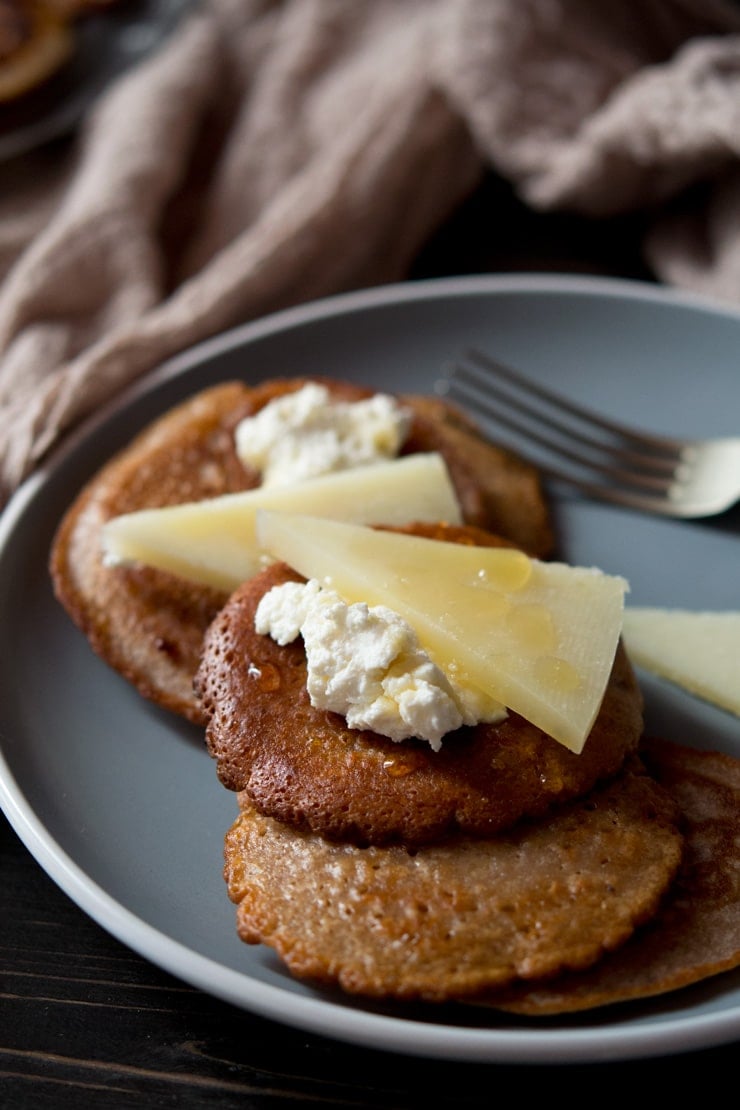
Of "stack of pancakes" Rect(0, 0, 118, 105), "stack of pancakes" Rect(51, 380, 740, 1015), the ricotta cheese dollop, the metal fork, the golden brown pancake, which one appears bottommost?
the metal fork

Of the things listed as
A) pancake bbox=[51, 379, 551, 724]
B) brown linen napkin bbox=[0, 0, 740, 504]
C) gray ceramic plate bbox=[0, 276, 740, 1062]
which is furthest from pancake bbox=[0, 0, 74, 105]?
pancake bbox=[51, 379, 551, 724]

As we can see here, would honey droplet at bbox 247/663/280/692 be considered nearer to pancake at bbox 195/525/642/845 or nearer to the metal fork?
pancake at bbox 195/525/642/845

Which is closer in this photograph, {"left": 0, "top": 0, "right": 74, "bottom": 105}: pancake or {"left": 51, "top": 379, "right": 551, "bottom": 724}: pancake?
{"left": 51, "top": 379, "right": 551, "bottom": 724}: pancake

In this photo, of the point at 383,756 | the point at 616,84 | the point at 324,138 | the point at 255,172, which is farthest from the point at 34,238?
the point at 383,756

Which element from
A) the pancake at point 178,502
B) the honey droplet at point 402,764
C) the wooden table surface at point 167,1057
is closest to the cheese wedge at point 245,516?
the pancake at point 178,502

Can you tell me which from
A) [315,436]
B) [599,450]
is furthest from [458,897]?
[599,450]

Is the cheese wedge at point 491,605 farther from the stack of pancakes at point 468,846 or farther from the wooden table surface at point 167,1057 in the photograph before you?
the wooden table surface at point 167,1057
